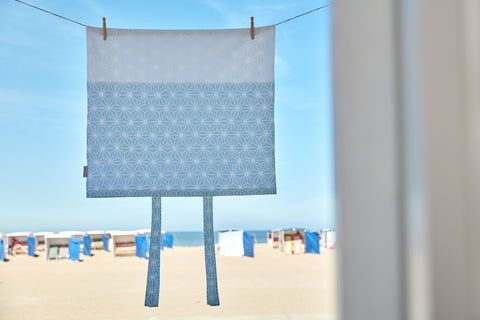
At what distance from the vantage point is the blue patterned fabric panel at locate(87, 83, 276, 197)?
8.27 feet

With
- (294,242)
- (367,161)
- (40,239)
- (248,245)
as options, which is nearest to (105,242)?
(40,239)

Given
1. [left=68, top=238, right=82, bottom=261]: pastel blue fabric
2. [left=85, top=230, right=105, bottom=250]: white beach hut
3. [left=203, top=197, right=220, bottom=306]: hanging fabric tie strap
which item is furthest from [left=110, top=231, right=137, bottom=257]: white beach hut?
[left=203, top=197, right=220, bottom=306]: hanging fabric tie strap

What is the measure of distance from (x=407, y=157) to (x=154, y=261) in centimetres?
228

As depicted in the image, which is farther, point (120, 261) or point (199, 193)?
point (120, 261)

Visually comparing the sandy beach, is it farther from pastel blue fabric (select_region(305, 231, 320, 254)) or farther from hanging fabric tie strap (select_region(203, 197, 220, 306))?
pastel blue fabric (select_region(305, 231, 320, 254))

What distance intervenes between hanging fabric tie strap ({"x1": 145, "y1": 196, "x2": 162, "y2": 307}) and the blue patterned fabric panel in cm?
18

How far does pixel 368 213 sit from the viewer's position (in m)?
0.58

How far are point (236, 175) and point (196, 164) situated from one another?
242 millimetres

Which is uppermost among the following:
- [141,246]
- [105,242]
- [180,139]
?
[180,139]

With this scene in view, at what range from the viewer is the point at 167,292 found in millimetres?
4914

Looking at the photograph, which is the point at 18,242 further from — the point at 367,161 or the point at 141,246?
the point at 367,161

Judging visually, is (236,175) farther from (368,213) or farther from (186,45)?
(368,213)

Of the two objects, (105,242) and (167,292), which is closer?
(167,292)

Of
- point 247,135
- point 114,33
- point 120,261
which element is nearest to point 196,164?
point 247,135
